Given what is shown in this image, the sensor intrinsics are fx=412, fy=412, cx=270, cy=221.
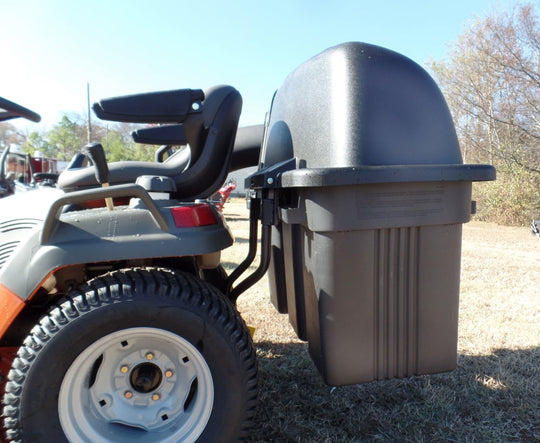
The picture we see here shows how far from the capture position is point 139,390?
1.54 meters

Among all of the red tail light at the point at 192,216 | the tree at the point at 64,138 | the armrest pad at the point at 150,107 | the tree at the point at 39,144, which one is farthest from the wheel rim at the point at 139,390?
the tree at the point at 39,144

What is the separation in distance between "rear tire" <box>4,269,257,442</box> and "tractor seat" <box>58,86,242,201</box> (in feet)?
1.92

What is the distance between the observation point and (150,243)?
4.75 feet

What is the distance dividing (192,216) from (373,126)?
0.76 metres

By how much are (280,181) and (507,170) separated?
40.8ft

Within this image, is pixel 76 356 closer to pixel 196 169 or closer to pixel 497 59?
pixel 196 169

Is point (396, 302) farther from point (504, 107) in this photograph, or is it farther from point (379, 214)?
point (504, 107)

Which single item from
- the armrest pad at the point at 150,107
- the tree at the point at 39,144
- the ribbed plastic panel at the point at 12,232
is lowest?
the ribbed plastic panel at the point at 12,232

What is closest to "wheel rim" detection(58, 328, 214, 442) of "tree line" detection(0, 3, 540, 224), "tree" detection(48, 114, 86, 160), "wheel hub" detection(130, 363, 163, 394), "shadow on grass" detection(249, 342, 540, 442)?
"wheel hub" detection(130, 363, 163, 394)

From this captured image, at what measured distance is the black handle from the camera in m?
1.47

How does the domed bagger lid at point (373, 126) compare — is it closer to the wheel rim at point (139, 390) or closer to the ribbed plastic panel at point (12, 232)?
the wheel rim at point (139, 390)

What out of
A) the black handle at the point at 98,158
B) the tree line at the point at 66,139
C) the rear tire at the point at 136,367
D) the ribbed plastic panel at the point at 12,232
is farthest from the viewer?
the tree line at the point at 66,139

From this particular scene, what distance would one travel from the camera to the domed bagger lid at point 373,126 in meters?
1.49

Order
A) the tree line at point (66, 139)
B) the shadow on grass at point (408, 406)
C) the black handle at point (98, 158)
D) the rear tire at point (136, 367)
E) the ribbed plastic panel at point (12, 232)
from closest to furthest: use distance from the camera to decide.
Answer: the rear tire at point (136, 367)
the black handle at point (98, 158)
the ribbed plastic panel at point (12, 232)
the shadow on grass at point (408, 406)
the tree line at point (66, 139)
